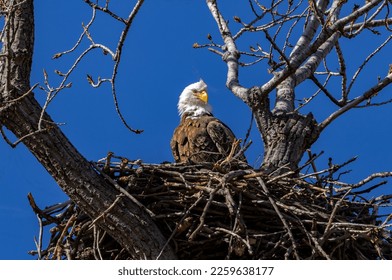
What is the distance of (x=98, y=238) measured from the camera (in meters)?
5.20

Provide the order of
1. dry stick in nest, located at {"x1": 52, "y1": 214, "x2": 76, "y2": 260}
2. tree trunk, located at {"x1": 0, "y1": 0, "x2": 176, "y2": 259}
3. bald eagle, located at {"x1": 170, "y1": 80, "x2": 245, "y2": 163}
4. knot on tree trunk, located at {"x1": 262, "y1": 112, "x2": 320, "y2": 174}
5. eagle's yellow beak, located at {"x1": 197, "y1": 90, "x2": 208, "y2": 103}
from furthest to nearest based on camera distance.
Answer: eagle's yellow beak, located at {"x1": 197, "y1": 90, "x2": 208, "y2": 103} < bald eagle, located at {"x1": 170, "y1": 80, "x2": 245, "y2": 163} < knot on tree trunk, located at {"x1": 262, "y1": 112, "x2": 320, "y2": 174} < dry stick in nest, located at {"x1": 52, "y1": 214, "x2": 76, "y2": 260} < tree trunk, located at {"x1": 0, "y1": 0, "x2": 176, "y2": 259}

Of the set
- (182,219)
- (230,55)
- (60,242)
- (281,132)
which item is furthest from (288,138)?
(60,242)

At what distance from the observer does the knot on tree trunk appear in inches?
248

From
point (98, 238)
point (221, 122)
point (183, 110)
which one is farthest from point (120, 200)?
point (183, 110)

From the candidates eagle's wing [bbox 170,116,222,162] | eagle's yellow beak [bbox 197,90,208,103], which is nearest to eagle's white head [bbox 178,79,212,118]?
eagle's yellow beak [bbox 197,90,208,103]

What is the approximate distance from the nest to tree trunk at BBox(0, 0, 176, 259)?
122 mm

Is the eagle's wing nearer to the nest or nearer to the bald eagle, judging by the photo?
the bald eagle

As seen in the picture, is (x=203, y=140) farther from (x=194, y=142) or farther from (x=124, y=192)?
(x=124, y=192)

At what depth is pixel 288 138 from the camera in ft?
21.0

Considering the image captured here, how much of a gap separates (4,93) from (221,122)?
2773 mm

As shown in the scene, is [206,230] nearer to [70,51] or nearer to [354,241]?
[354,241]

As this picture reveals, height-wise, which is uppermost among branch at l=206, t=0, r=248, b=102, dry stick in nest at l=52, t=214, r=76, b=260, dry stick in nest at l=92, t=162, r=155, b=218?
branch at l=206, t=0, r=248, b=102

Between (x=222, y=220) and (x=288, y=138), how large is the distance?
4.41 feet

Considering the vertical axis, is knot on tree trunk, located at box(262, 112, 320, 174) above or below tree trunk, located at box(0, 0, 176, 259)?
above
